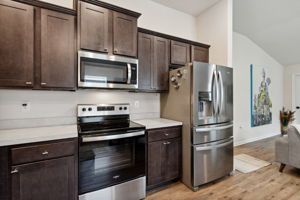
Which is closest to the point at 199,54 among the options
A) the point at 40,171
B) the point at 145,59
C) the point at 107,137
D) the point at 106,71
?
the point at 145,59

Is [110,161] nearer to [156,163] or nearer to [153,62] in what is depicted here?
[156,163]

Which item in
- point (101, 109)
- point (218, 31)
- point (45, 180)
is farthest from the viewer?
point (218, 31)

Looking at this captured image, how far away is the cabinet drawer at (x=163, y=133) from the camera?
82.5 inches

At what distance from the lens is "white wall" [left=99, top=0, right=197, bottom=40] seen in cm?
273

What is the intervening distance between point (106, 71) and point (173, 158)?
1.56m

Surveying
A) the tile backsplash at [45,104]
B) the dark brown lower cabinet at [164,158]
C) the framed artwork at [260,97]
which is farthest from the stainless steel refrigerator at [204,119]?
the framed artwork at [260,97]

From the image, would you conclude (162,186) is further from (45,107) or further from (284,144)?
(284,144)

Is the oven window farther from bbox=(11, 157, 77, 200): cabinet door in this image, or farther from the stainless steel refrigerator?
bbox=(11, 157, 77, 200): cabinet door

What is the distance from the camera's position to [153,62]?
99.0 inches

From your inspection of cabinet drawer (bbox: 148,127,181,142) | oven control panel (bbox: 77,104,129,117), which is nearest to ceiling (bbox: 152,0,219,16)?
oven control panel (bbox: 77,104,129,117)

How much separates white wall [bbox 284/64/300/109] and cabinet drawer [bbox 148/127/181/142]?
565 centimetres

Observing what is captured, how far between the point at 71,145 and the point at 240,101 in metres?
4.15

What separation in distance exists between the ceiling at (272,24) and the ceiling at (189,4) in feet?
2.13

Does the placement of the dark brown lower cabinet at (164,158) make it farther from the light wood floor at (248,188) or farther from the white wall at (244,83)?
the white wall at (244,83)
